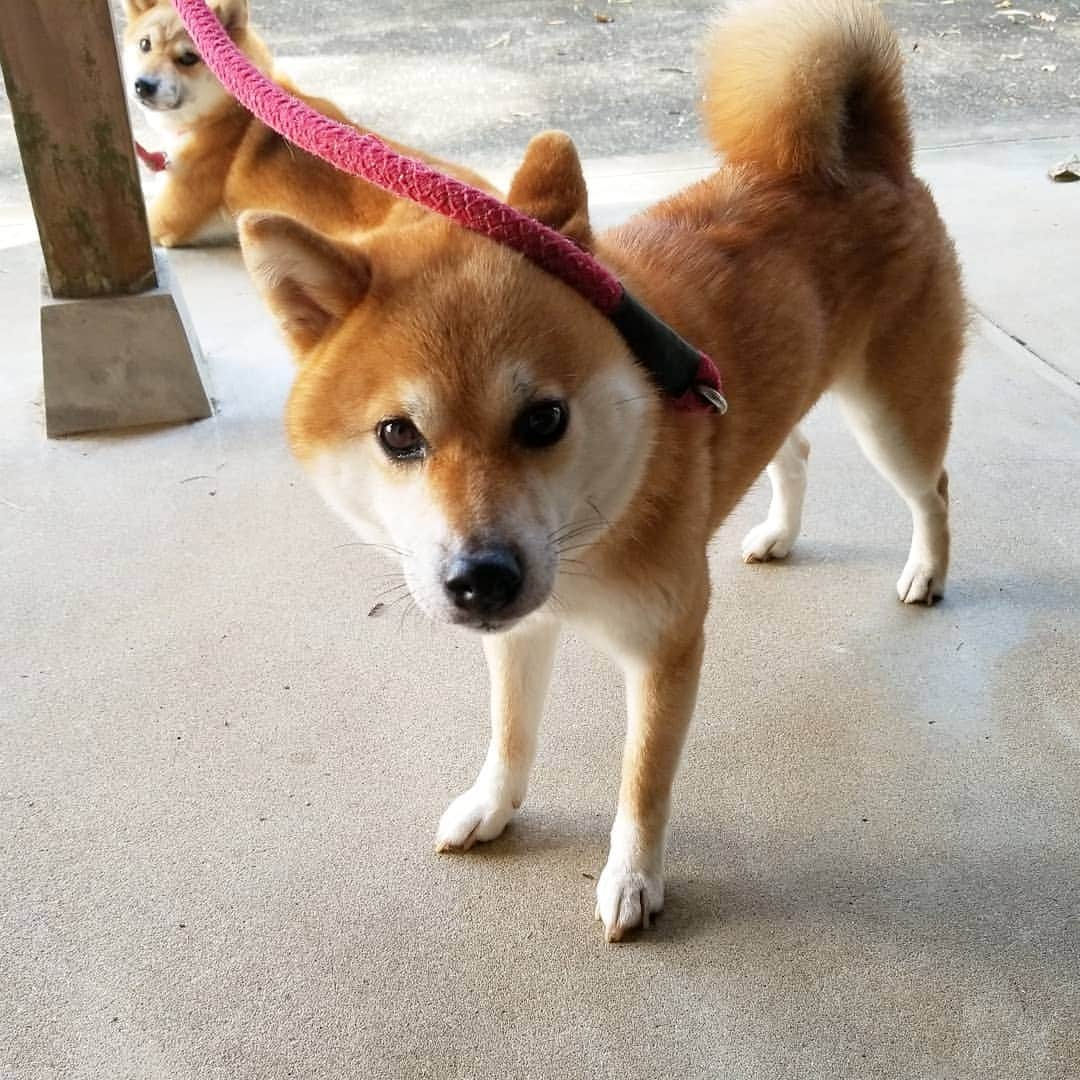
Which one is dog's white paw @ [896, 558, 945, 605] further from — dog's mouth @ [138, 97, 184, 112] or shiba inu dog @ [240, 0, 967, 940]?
dog's mouth @ [138, 97, 184, 112]

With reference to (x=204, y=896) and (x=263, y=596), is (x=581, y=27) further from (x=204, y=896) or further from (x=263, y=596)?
(x=204, y=896)

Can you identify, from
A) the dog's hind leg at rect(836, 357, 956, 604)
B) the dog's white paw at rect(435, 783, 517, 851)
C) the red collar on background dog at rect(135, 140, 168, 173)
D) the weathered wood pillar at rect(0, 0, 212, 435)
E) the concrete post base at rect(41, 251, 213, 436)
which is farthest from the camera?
the red collar on background dog at rect(135, 140, 168, 173)

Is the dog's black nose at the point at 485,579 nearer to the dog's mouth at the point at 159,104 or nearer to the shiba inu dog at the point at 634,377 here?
the shiba inu dog at the point at 634,377

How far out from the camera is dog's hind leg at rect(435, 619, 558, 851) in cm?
131

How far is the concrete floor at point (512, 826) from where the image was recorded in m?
1.13

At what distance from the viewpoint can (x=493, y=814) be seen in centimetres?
134

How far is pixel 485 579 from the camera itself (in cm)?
91

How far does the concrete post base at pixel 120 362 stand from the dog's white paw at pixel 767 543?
1192 mm

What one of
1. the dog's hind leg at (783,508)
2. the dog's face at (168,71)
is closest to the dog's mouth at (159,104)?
the dog's face at (168,71)

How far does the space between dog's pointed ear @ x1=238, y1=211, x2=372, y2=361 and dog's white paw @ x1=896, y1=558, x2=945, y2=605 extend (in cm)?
111

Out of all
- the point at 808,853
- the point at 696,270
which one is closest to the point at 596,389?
the point at 696,270

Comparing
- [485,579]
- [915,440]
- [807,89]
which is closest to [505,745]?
[485,579]

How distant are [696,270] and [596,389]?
369mm

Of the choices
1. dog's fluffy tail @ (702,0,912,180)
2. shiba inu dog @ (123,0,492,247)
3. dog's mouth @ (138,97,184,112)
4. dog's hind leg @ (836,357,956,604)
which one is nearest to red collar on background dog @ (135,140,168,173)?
shiba inu dog @ (123,0,492,247)
